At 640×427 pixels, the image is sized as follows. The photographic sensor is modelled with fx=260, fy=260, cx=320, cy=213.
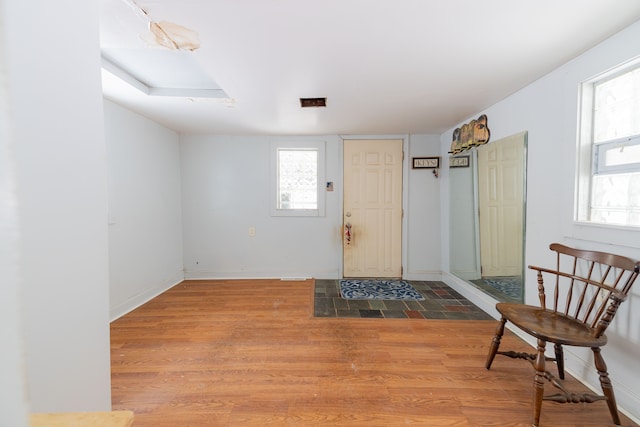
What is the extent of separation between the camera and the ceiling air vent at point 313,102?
2443 mm

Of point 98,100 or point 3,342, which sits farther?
point 98,100

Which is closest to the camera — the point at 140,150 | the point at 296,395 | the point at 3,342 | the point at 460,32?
the point at 3,342

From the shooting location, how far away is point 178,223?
379 centimetres

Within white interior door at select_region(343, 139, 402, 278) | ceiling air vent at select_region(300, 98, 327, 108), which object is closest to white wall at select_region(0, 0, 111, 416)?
ceiling air vent at select_region(300, 98, 327, 108)

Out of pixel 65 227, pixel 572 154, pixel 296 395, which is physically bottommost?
pixel 296 395

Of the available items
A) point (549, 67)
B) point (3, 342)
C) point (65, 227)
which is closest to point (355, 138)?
point (549, 67)

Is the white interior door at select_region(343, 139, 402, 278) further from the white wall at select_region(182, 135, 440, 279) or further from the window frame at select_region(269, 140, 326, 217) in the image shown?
the window frame at select_region(269, 140, 326, 217)

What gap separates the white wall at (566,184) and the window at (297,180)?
2.24 metres

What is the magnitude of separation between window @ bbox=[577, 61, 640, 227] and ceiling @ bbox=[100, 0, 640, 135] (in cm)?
30

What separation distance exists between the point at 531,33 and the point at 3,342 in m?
2.25

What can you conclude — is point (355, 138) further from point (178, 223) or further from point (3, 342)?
point (3, 342)

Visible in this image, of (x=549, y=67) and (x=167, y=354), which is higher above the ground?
(x=549, y=67)

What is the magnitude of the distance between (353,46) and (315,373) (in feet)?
7.11

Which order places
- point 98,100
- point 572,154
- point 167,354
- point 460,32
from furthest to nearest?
point 167,354, point 572,154, point 460,32, point 98,100
